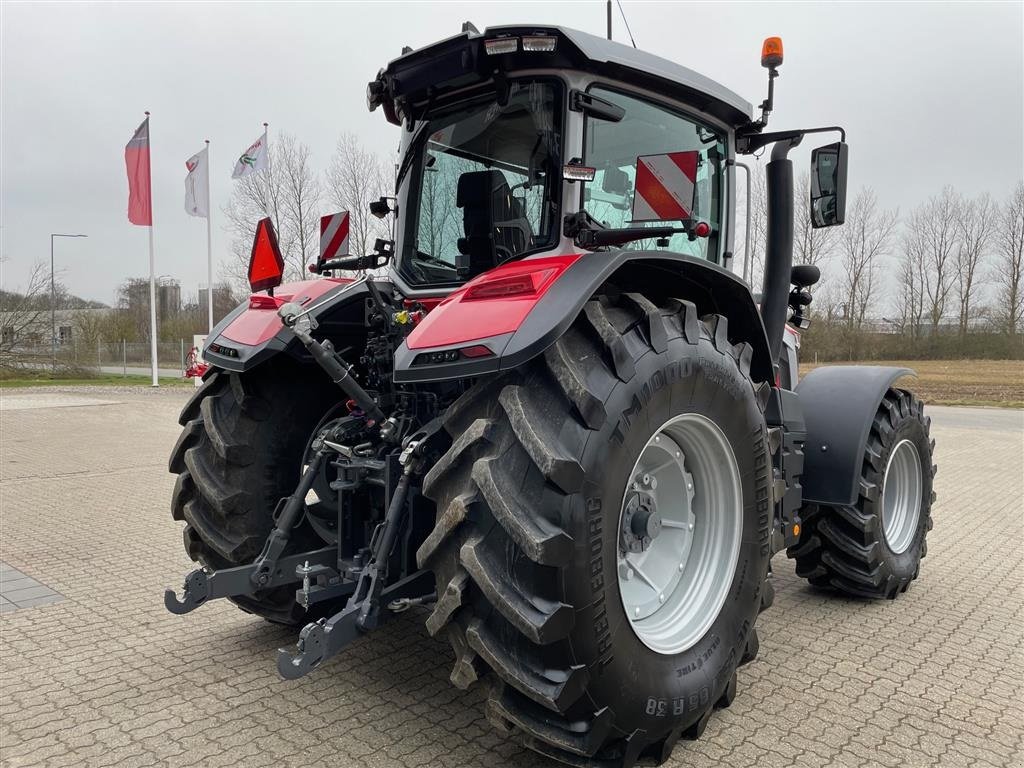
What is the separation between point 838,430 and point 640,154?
201cm

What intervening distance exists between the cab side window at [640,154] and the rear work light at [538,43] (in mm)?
304

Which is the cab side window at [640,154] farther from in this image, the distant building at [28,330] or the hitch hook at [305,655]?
the distant building at [28,330]

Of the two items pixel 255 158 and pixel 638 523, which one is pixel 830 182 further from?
pixel 255 158

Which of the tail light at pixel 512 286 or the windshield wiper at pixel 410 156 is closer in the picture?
the tail light at pixel 512 286

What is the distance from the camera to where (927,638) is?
3.70 m

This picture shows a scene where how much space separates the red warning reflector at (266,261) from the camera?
8.50 feet

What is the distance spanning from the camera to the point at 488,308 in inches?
89.2

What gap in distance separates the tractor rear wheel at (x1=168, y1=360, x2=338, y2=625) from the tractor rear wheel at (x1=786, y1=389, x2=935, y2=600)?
9.15ft

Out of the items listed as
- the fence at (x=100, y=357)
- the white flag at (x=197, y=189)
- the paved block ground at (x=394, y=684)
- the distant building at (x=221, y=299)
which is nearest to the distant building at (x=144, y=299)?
the fence at (x=100, y=357)

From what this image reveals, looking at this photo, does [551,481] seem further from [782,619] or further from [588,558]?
[782,619]

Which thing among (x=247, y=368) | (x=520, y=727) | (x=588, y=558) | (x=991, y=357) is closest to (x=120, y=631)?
(x=247, y=368)

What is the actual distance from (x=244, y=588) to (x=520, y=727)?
4.20ft

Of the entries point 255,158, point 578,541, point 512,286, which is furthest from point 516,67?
point 255,158

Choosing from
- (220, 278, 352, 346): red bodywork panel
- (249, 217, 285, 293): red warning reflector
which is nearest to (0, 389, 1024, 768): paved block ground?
(220, 278, 352, 346): red bodywork panel
